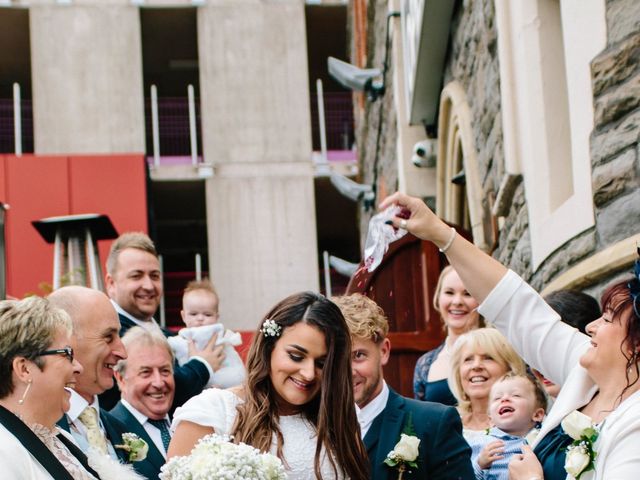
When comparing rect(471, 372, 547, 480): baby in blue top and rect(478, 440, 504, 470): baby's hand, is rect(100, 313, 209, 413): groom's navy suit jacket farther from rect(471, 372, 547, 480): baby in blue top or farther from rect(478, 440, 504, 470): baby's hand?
rect(478, 440, 504, 470): baby's hand

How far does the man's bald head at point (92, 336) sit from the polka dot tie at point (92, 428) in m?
0.06

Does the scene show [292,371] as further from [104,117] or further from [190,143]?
[190,143]

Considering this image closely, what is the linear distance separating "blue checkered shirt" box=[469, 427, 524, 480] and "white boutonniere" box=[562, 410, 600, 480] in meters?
1.16

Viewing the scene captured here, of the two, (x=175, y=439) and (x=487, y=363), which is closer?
(x=175, y=439)

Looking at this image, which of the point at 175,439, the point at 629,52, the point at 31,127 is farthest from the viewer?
the point at 31,127

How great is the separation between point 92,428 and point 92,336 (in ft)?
1.07

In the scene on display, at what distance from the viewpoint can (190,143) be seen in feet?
84.8

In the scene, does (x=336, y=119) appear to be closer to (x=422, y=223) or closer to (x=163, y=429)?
(x=163, y=429)

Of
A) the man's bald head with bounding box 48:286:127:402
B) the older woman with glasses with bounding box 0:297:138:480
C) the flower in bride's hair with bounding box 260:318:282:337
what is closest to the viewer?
the older woman with glasses with bounding box 0:297:138:480

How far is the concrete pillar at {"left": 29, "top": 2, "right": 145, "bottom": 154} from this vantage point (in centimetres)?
2330

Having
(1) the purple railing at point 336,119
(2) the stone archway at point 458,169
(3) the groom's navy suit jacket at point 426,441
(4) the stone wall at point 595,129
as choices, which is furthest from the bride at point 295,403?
(1) the purple railing at point 336,119

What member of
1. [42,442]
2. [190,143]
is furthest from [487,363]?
[190,143]

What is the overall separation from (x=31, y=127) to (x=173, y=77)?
3.50 m

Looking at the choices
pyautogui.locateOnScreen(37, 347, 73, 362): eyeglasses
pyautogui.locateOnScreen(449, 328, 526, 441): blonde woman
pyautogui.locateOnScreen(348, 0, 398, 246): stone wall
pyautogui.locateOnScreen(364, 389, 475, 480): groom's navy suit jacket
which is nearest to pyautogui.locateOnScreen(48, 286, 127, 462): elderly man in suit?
pyautogui.locateOnScreen(37, 347, 73, 362): eyeglasses
